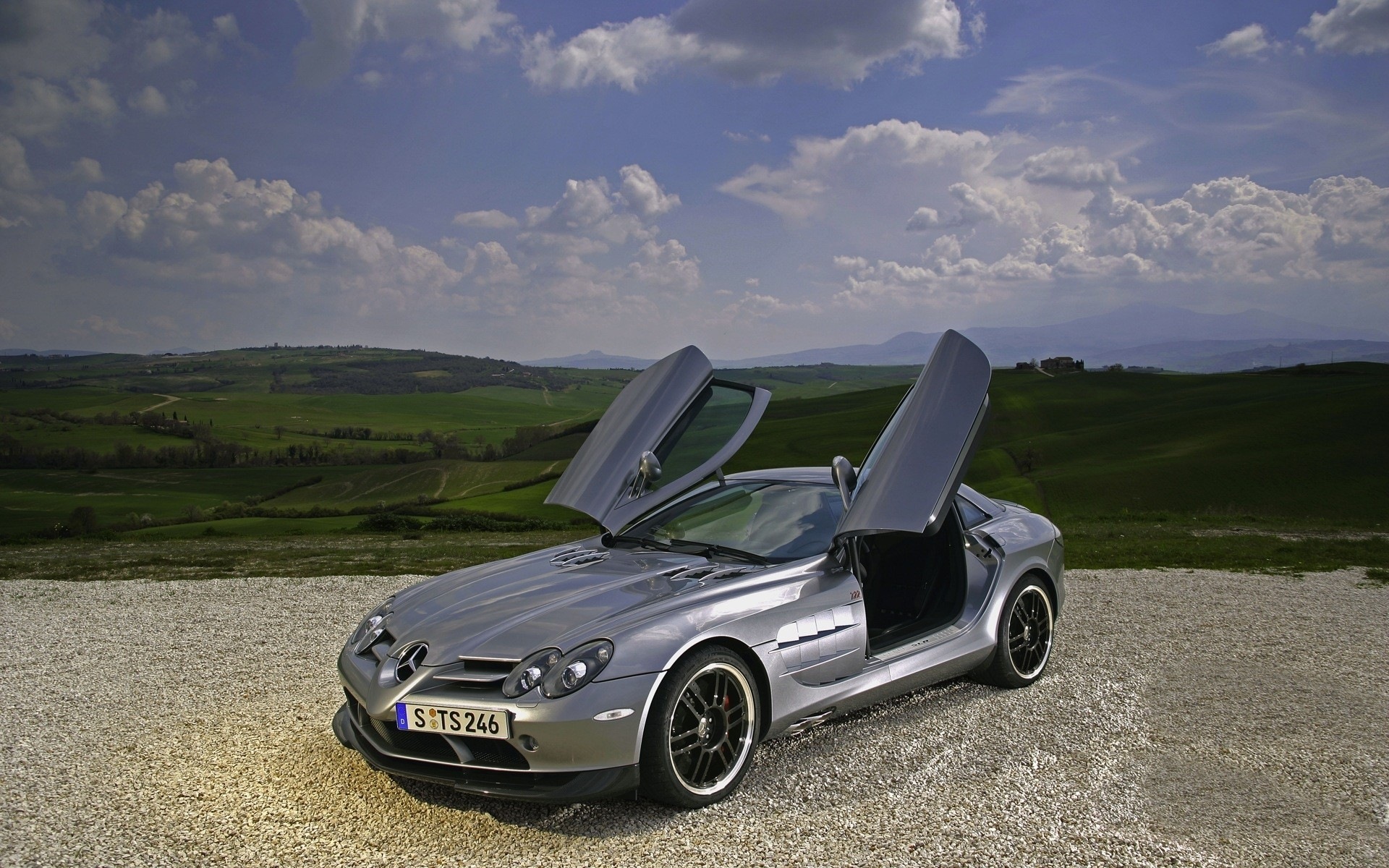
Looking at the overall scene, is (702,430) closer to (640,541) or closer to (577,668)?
(640,541)

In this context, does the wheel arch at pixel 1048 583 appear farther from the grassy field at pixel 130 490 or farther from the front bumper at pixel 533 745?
the grassy field at pixel 130 490

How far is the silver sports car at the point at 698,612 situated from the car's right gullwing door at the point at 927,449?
0.04ft

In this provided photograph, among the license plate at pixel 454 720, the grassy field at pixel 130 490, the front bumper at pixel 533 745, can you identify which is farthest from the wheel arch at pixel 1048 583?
the grassy field at pixel 130 490

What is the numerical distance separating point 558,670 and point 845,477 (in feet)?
6.93

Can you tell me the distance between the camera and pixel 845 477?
203 inches

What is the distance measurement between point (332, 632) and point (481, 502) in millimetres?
35912

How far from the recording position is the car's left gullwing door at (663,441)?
5.68 meters

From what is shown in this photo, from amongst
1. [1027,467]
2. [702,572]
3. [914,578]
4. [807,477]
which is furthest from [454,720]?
[1027,467]

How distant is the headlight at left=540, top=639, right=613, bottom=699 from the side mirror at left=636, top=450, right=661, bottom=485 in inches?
71.3

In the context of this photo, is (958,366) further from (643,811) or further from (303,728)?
(303,728)

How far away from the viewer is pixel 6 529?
143 feet

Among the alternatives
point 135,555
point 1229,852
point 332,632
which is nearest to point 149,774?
point 332,632

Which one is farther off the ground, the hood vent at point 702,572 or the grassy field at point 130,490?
the hood vent at point 702,572

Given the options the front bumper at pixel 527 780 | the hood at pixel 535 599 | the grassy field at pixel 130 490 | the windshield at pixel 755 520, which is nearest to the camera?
the front bumper at pixel 527 780
